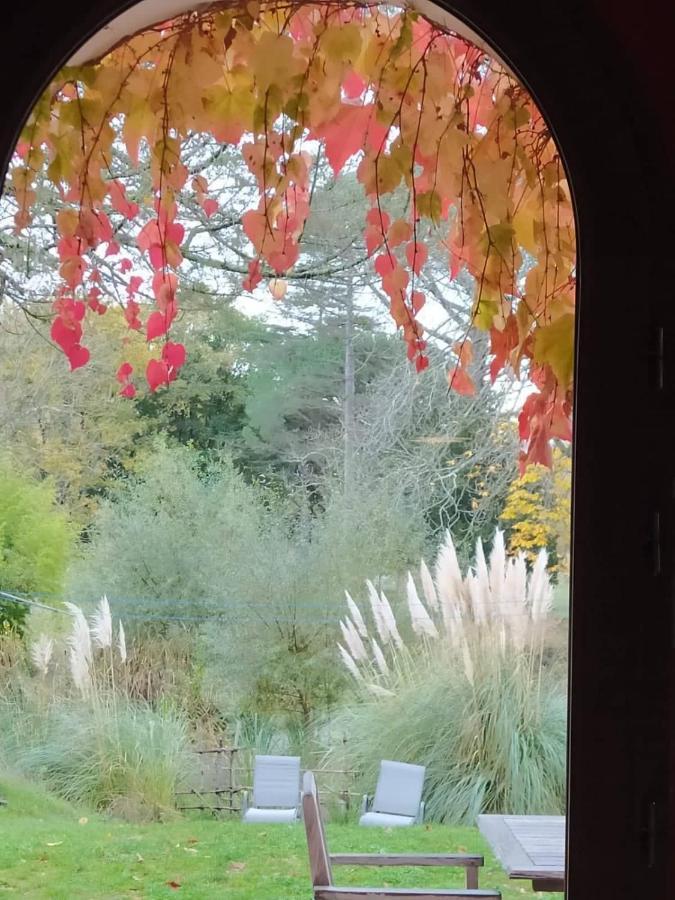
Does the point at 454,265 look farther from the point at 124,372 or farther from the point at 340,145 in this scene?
the point at 124,372

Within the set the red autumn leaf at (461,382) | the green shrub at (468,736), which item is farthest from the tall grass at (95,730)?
the red autumn leaf at (461,382)

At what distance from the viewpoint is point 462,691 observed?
2.09 metres

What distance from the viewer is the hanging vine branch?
1.30 meters

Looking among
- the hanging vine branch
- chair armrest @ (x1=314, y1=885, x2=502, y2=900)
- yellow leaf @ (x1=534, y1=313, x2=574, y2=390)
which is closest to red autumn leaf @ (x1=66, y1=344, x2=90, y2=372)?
the hanging vine branch

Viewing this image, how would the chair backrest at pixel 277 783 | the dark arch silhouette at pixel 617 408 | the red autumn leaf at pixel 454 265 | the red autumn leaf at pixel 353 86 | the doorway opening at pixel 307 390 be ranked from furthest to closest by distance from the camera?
the chair backrest at pixel 277 783, the red autumn leaf at pixel 454 265, the red autumn leaf at pixel 353 86, the doorway opening at pixel 307 390, the dark arch silhouette at pixel 617 408

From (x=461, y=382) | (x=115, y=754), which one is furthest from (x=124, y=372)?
(x=115, y=754)

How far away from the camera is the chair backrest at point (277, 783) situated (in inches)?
76.6

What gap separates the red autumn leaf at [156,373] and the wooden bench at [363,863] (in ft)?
2.72

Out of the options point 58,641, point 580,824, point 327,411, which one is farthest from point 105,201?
point 580,824

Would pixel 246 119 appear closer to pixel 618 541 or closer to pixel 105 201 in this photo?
pixel 105 201

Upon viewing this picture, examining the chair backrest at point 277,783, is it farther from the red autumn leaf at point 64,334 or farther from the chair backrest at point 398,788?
the red autumn leaf at point 64,334

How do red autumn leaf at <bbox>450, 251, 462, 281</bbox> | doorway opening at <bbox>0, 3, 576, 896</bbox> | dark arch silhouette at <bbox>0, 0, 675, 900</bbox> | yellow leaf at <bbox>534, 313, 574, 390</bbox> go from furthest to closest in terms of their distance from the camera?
red autumn leaf at <bbox>450, 251, 462, 281</bbox> < doorway opening at <bbox>0, 3, 576, 896</bbox> < yellow leaf at <bbox>534, 313, 574, 390</bbox> < dark arch silhouette at <bbox>0, 0, 675, 900</bbox>

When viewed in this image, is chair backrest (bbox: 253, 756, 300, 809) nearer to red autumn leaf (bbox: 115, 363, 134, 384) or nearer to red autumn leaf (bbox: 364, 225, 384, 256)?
red autumn leaf (bbox: 115, 363, 134, 384)

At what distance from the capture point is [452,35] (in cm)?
131
